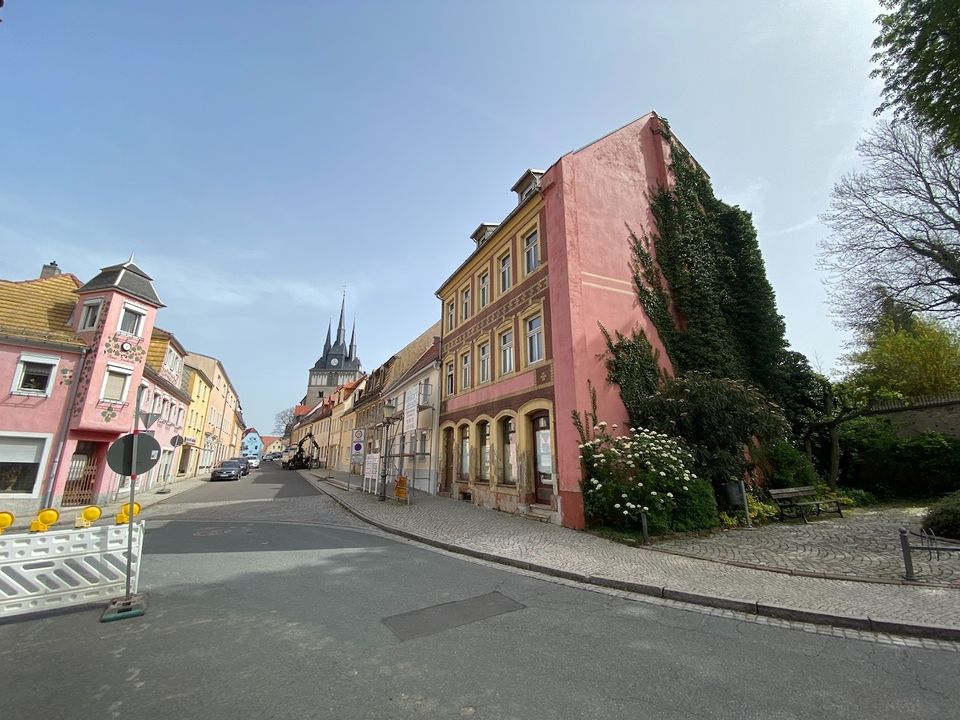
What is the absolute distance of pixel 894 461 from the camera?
48.5 ft

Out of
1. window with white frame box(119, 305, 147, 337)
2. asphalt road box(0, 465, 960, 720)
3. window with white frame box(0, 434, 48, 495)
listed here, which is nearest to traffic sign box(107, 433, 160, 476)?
asphalt road box(0, 465, 960, 720)

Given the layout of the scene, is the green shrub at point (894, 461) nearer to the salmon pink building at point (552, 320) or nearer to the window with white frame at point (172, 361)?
the salmon pink building at point (552, 320)

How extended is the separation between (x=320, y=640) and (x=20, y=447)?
62.4 ft

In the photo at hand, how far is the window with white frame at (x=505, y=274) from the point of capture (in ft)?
55.1

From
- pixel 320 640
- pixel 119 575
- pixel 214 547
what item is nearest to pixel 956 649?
pixel 320 640

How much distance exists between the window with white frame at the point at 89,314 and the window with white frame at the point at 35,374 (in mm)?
1739

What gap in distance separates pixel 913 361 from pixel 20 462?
3739 cm

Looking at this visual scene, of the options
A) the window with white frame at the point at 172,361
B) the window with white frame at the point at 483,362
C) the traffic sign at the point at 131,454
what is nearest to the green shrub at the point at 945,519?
the window with white frame at the point at 483,362

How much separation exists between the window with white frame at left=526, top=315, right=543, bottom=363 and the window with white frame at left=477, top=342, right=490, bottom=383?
2.76 meters

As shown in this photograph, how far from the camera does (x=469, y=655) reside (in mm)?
4113

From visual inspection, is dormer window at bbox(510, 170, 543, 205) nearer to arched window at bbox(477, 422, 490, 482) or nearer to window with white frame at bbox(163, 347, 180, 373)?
arched window at bbox(477, 422, 490, 482)

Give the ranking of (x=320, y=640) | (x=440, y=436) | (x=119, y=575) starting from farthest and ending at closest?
(x=440, y=436)
(x=119, y=575)
(x=320, y=640)

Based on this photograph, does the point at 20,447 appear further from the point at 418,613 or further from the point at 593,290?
the point at 593,290

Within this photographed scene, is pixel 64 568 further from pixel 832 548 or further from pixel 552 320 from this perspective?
pixel 832 548
